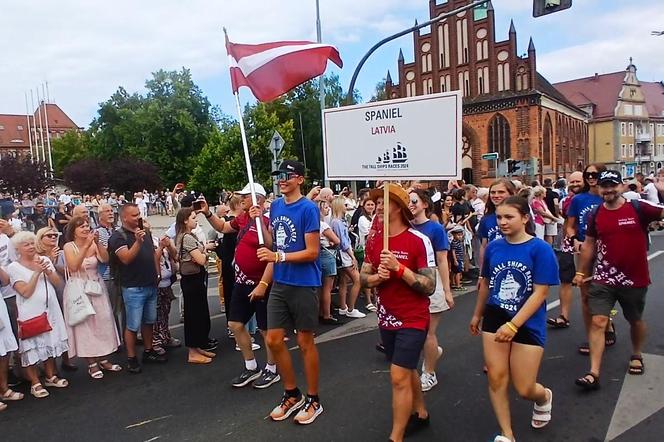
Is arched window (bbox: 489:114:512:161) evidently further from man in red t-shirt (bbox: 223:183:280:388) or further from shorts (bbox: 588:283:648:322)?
man in red t-shirt (bbox: 223:183:280:388)

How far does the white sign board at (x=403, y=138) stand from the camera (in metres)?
3.59

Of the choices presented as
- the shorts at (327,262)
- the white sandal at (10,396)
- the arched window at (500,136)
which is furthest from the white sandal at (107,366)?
the arched window at (500,136)

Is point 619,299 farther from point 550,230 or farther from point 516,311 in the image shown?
point 550,230

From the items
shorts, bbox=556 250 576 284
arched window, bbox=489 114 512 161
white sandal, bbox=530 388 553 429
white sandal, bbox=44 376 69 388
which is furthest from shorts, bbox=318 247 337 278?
arched window, bbox=489 114 512 161

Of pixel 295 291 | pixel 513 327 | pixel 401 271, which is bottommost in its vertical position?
pixel 513 327

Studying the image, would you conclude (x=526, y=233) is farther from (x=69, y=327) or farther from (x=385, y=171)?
(x=69, y=327)

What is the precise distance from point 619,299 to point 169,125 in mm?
46905

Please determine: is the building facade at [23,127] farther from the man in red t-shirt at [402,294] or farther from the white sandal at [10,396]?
the man in red t-shirt at [402,294]

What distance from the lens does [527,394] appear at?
3.50m

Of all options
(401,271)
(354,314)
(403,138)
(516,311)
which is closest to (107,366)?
(354,314)

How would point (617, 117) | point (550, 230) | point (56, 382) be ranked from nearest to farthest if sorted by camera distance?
point (56, 382), point (550, 230), point (617, 117)

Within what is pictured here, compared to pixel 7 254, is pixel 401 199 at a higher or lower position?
higher

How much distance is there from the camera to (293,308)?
416 centimetres

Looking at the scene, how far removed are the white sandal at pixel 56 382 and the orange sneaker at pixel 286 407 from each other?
2360 mm
